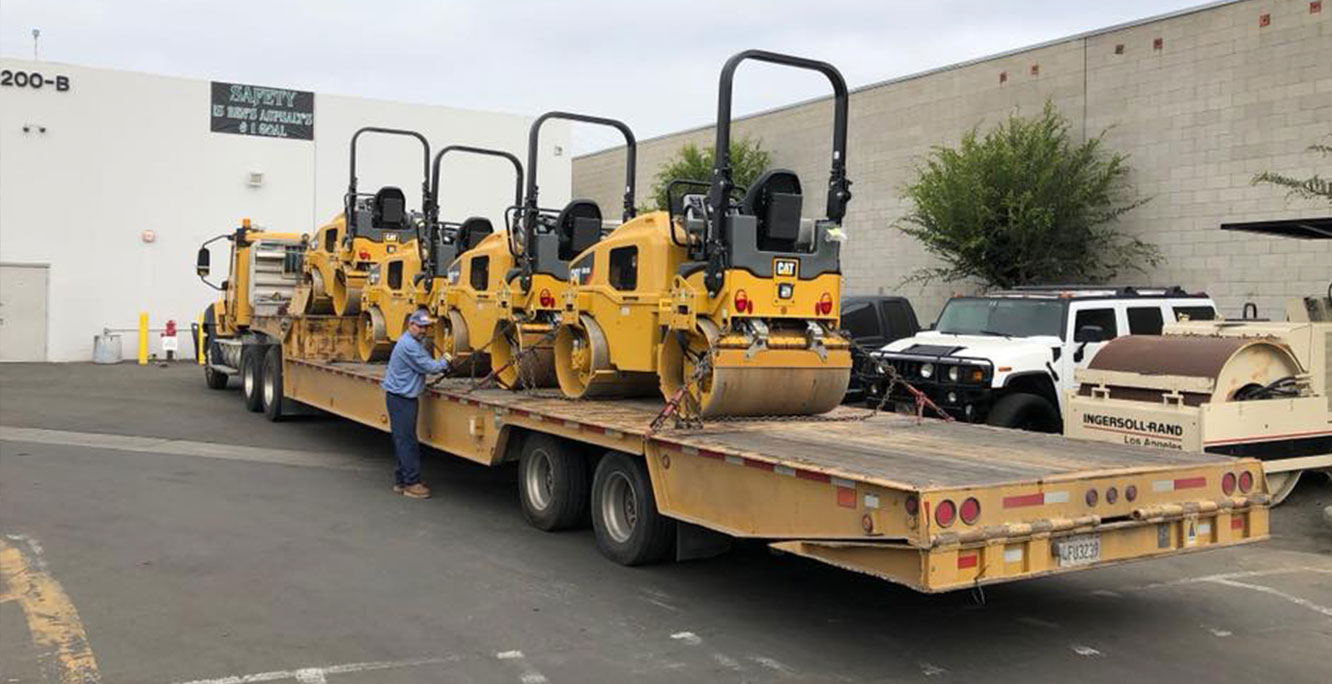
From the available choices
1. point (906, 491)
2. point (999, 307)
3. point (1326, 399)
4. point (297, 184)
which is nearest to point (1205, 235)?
point (999, 307)

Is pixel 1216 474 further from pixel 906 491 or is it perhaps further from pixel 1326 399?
pixel 1326 399

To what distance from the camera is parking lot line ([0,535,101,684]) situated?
5336mm

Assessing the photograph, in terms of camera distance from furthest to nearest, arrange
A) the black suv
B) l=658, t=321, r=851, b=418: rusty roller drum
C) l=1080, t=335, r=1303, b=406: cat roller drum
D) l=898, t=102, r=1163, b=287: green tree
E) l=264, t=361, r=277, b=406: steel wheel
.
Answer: l=898, t=102, r=1163, b=287: green tree, l=264, t=361, r=277, b=406: steel wheel, the black suv, l=1080, t=335, r=1303, b=406: cat roller drum, l=658, t=321, r=851, b=418: rusty roller drum

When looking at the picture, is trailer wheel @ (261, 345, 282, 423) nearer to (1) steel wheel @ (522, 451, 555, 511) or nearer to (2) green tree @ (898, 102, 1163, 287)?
(1) steel wheel @ (522, 451, 555, 511)

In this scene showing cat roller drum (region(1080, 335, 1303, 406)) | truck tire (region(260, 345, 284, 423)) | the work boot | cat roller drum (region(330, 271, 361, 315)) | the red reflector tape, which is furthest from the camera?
truck tire (region(260, 345, 284, 423))

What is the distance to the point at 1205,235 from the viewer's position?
17734 millimetres

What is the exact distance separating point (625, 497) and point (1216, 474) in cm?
383

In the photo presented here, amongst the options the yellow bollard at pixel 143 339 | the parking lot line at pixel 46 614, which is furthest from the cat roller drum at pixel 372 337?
the yellow bollard at pixel 143 339

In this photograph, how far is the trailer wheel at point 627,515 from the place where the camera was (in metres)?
7.47

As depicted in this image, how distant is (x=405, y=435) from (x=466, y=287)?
83.1 inches

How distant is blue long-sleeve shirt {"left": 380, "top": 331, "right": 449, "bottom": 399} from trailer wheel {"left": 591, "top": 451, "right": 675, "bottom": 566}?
2.87m

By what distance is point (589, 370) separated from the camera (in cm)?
938

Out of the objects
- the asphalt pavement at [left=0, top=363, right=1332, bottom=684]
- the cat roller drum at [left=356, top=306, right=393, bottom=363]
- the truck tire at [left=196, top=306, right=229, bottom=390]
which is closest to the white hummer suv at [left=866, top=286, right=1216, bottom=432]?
the asphalt pavement at [left=0, top=363, right=1332, bottom=684]

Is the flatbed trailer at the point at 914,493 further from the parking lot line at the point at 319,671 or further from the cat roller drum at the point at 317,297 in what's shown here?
the cat roller drum at the point at 317,297
